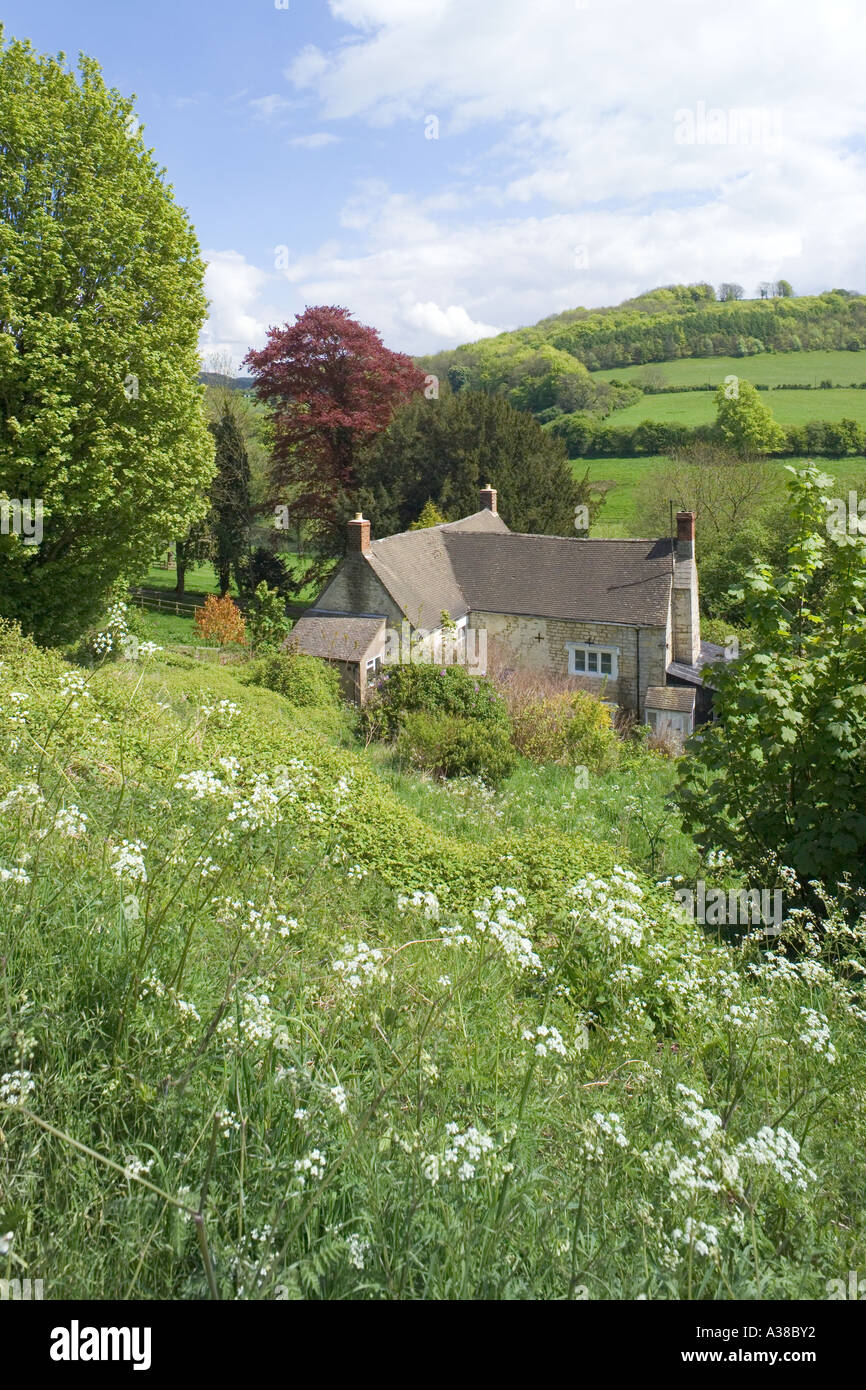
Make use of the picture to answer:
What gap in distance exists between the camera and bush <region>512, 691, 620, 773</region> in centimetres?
2002

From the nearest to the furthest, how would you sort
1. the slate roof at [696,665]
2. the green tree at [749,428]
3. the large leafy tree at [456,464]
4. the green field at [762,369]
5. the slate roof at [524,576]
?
the slate roof at [696,665], the slate roof at [524,576], the large leafy tree at [456,464], the green tree at [749,428], the green field at [762,369]

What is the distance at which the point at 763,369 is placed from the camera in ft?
230

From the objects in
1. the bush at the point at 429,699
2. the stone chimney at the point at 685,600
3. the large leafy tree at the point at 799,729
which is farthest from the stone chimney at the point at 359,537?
the large leafy tree at the point at 799,729

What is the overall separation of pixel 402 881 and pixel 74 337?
13980 millimetres

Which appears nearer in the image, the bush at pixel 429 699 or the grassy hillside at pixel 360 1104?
the grassy hillside at pixel 360 1104

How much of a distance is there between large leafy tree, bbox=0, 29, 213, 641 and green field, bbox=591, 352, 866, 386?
195 feet

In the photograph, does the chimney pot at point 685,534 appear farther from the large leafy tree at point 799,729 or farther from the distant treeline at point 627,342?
the distant treeline at point 627,342

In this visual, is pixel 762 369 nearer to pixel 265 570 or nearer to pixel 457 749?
pixel 265 570

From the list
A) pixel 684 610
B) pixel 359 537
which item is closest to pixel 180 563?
pixel 359 537

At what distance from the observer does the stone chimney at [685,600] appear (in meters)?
29.4

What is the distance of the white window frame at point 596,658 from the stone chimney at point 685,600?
7.40ft

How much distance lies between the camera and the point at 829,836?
26.0 ft

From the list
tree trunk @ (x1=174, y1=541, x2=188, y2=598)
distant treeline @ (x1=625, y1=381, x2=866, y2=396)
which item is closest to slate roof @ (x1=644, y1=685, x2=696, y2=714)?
tree trunk @ (x1=174, y1=541, x2=188, y2=598)
